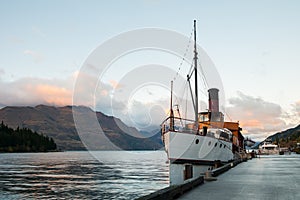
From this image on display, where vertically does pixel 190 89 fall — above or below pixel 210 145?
above

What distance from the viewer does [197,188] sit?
57.1 feet

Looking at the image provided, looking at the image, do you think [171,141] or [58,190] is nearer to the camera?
[58,190]

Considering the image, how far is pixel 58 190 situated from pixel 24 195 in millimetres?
3722

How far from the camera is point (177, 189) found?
47.4 feet

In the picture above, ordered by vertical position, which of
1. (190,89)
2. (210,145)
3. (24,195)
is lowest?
(24,195)

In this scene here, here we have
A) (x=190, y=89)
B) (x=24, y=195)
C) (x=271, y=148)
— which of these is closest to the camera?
(x=24, y=195)

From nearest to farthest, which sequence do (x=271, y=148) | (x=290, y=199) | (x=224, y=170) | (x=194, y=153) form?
(x=290, y=199)
(x=224, y=170)
(x=194, y=153)
(x=271, y=148)

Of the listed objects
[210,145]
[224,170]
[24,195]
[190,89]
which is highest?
[190,89]

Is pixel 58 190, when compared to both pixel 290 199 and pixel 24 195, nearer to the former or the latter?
pixel 24 195

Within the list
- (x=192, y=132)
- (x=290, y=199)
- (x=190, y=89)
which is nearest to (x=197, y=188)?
(x=290, y=199)

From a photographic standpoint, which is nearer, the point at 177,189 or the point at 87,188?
the point at 177,189

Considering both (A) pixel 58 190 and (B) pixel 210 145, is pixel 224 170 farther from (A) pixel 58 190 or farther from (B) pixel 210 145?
(A) pixel 58 190

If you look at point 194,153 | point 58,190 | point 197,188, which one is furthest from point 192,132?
point 197,188

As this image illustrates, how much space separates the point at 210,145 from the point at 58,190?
53.2 feet
